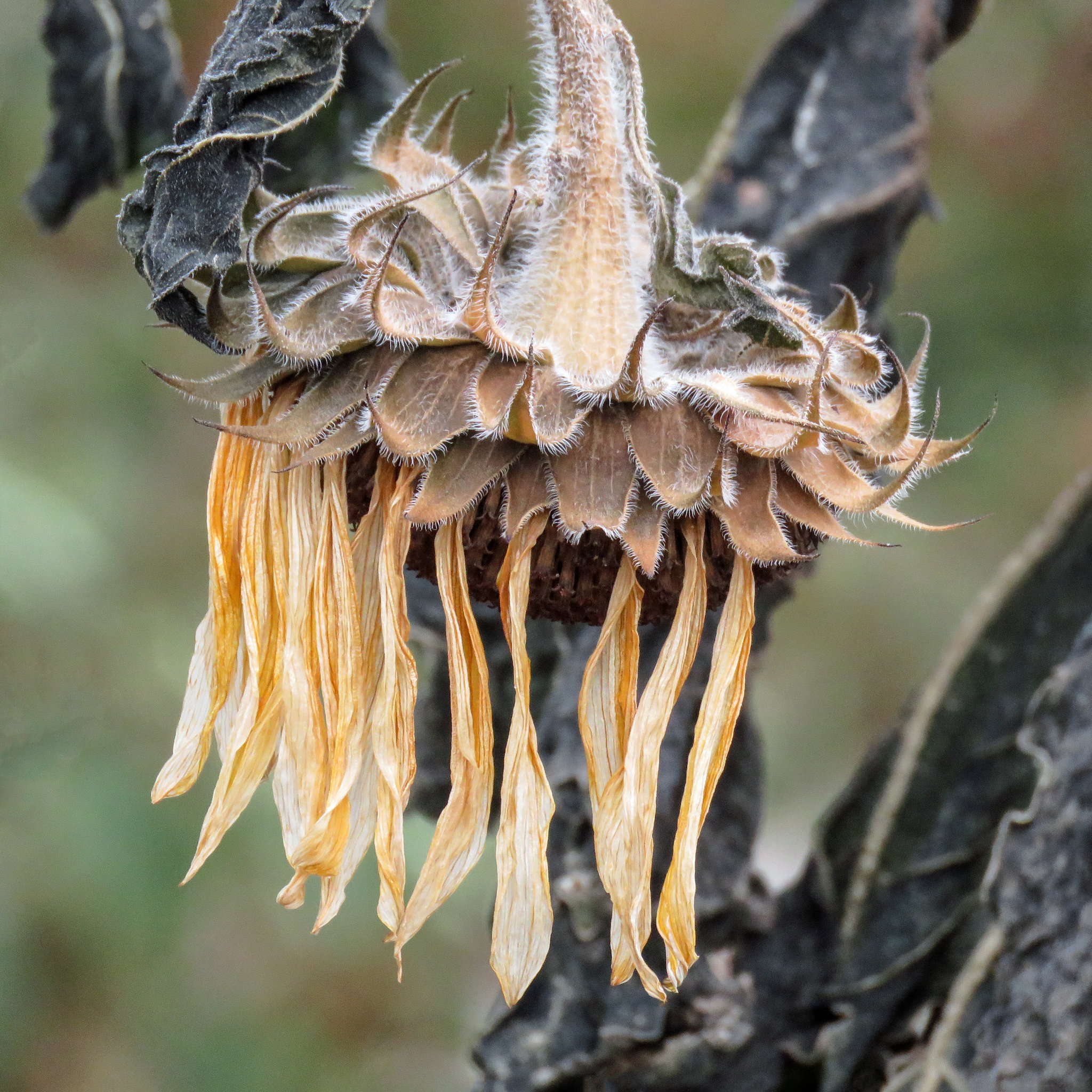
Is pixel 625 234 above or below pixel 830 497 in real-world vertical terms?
above

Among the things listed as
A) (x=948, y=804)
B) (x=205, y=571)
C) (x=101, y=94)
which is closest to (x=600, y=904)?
(x=948, y=804)

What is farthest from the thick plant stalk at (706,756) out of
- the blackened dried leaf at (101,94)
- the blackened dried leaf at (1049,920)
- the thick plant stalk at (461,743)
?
the blackened dried leaf at (101,94)

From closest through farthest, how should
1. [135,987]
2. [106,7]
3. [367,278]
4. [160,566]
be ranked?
[367,278] → [106,7] → [135,987] → [160,566]

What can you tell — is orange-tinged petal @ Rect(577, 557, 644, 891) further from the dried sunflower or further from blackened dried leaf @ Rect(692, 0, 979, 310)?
blackened dried leaf @ Rect(692, 0, 979, 310)

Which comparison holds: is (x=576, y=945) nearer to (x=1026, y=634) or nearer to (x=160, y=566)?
(x=1026, y=634)

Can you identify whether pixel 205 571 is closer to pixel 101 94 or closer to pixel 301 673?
pixel 101 94

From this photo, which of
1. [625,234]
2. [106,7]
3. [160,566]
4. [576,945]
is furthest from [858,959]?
[160,566]

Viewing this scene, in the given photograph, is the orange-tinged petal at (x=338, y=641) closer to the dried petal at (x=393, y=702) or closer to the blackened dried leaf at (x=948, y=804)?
the dried petal at (x=393, y=702)
